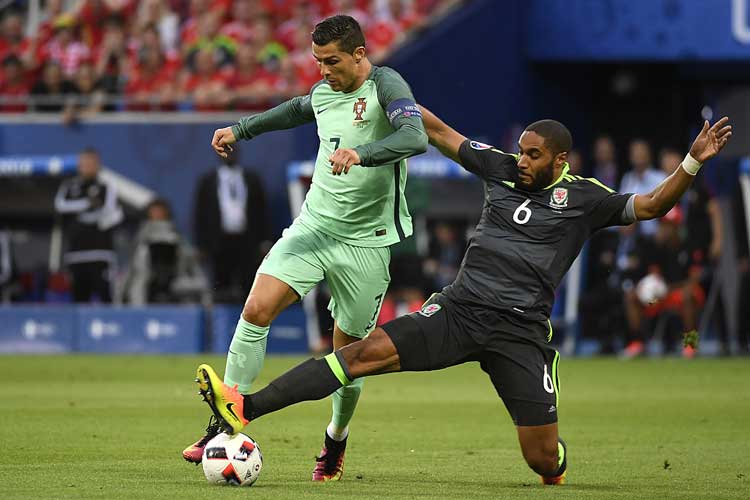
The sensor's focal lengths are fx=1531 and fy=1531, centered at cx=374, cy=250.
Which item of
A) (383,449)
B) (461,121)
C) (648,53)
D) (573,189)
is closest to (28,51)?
(461,121)

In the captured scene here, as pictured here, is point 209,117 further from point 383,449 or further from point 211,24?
point 383,449

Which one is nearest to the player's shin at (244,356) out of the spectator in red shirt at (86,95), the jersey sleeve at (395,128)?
the jersey sleeve at (395,128)

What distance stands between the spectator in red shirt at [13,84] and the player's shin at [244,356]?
50.2ft

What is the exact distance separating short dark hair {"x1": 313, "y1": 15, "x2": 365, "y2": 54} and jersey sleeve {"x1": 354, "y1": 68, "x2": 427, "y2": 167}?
0.88ft

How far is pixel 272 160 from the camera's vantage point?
21375 mm

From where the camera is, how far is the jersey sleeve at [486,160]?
8.23 meters

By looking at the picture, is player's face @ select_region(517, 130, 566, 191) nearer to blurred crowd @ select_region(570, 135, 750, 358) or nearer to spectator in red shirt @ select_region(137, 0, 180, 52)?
blurred crowd @ select_region(570, 135, 750, 358)

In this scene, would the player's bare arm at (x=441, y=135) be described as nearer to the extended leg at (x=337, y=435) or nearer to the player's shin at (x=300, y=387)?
the extended leg at (x=337, y=435)

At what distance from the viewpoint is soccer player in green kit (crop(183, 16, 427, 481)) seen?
26.8ft

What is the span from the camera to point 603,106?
83.7ft

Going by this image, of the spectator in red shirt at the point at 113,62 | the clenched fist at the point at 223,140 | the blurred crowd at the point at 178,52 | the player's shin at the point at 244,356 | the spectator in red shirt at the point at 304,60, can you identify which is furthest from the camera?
the spectator in red shirt at the point at 113,62

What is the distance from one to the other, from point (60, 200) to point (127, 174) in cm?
200

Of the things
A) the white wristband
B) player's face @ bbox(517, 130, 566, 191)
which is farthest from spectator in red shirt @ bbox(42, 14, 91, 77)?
the white wristband

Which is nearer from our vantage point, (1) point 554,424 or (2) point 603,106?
(1) point 554,424
